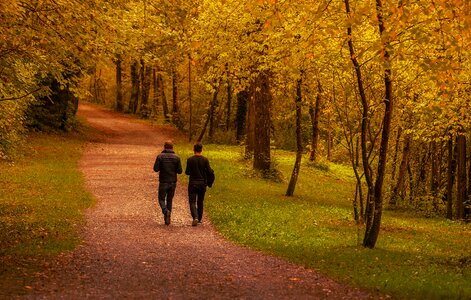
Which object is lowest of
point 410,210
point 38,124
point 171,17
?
point 410,210

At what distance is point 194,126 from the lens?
5153 cm

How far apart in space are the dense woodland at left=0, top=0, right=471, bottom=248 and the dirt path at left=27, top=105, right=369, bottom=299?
3503mm

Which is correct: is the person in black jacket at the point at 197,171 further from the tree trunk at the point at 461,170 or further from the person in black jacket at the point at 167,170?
the tree trunk at the point at 461,170

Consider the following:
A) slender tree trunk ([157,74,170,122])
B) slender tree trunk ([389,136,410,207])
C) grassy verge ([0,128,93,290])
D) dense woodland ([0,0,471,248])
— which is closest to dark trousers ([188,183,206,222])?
grassy verge ([0,128,93,290])

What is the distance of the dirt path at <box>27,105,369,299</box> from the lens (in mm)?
9531

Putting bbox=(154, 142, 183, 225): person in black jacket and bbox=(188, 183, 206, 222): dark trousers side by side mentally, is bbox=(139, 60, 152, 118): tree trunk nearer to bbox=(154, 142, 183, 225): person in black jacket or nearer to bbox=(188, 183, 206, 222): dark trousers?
bbox=(154, 142, 183, 225): person in black jacket

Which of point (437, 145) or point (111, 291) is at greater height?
point (437, 145)

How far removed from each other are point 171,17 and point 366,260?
659 cm

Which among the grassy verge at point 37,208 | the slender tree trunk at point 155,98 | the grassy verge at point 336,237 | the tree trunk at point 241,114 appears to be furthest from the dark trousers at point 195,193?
the slender tree trunk at point 155,98

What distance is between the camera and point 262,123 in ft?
92.8

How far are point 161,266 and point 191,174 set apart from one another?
5.20m

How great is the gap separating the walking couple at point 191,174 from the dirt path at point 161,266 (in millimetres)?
690

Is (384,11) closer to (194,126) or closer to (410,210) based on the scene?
(410,210)

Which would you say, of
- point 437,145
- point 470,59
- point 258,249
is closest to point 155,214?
point 258,249
